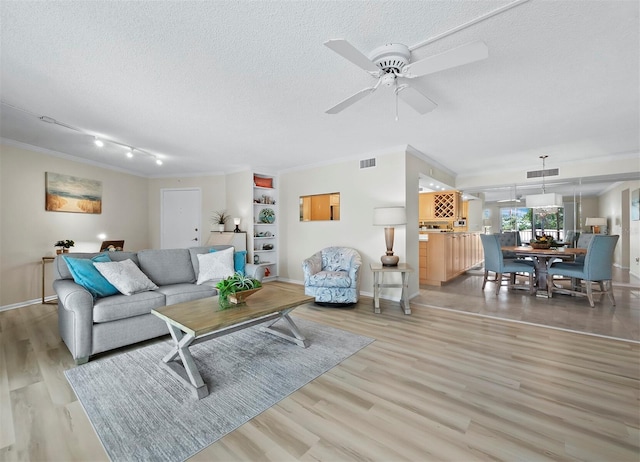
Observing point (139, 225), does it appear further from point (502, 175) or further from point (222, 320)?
point (502, 175)

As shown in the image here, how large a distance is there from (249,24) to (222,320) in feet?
6.61

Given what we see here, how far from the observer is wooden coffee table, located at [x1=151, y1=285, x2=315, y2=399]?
6.40 feet

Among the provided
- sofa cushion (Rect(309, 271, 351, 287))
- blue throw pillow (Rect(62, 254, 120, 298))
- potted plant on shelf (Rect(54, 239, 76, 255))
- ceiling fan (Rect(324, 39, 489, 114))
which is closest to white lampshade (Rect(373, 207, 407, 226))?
sofa cushion (Rect(309, 271, 351, 287))

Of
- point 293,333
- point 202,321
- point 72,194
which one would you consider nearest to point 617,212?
point 293,333

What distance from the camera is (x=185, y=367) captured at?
207 centimetres

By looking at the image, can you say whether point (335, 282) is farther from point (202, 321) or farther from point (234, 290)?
point (202, 321)

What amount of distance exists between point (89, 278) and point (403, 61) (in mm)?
3401

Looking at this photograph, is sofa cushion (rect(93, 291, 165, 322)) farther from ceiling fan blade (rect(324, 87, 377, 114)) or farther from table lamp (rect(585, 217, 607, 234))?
table lamp (rect(585, 217, 607, 234))

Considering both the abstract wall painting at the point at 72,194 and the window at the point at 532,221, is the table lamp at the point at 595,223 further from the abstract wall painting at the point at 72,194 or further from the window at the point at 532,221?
the abstract wall painting at the point at 72,194

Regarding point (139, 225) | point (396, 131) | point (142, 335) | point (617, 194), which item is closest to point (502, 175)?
point (617, 194)

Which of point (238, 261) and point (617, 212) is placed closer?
point (238, 261)

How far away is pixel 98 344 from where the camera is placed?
8.07ft

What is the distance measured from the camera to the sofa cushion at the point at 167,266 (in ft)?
11.2

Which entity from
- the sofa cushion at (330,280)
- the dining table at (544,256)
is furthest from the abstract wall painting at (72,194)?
the dining table at (544,256)
